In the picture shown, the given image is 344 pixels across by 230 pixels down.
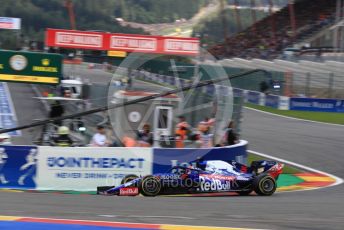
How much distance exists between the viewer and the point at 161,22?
73.4 metres

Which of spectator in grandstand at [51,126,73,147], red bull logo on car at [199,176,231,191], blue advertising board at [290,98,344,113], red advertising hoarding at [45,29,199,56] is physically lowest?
blue advertising board at [290,98,344,113]

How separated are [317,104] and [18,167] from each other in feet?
84.6

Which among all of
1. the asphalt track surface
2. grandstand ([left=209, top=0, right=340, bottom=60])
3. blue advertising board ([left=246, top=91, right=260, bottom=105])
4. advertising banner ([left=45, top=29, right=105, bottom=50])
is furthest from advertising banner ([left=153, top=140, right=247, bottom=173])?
grandstand ([left=209, top=0, right=340, bottom=60])

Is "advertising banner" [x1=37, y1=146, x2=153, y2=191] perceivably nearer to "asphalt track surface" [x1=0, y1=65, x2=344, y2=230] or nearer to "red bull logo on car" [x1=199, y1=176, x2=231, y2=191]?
"red bull logo on car" [x1=199, y1=176, x2=231, y2=191]

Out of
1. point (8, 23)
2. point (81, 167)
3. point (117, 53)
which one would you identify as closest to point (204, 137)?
point (81, 167)

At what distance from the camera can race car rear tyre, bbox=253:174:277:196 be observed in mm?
12375

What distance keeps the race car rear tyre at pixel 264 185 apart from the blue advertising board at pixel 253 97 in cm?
2665

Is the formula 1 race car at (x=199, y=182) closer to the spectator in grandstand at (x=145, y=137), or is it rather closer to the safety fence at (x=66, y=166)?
the safety fence at (x=66, y=166)

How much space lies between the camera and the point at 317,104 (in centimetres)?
3600

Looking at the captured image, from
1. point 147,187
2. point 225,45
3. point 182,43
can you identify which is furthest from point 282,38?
point 147,187

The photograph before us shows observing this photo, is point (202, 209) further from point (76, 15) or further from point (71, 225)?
point (76, 15)

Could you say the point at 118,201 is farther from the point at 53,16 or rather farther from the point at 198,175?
the point at 53,16

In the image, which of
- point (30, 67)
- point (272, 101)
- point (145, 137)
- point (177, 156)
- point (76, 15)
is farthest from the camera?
point (76, 15)

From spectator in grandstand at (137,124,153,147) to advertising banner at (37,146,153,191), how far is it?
0.68 meters
